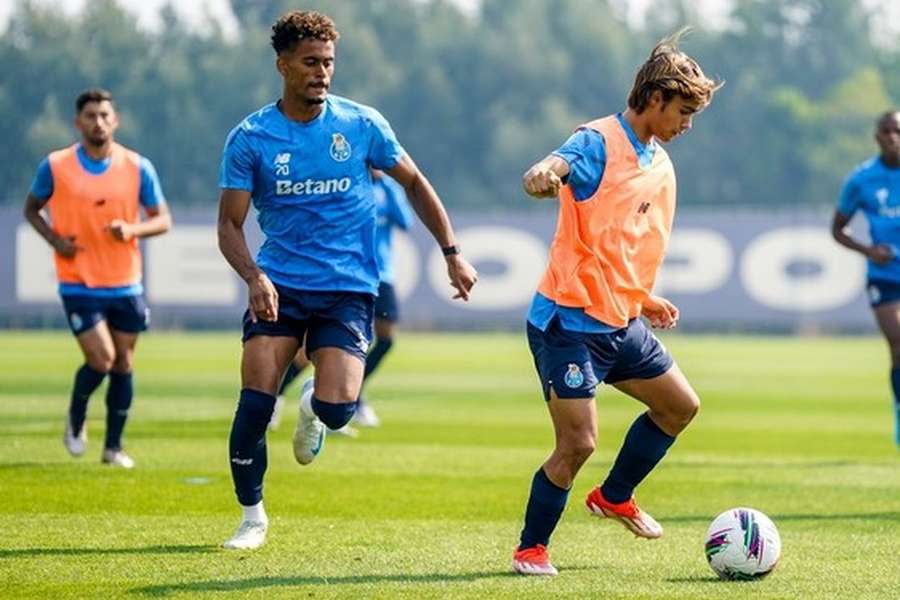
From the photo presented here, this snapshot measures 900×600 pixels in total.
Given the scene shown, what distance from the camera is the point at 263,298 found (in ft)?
30.3

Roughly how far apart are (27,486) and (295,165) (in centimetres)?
373

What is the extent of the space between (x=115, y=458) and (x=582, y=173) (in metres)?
6.03

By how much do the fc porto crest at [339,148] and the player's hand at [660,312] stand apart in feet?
5.28

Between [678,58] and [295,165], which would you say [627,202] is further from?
[295,165]

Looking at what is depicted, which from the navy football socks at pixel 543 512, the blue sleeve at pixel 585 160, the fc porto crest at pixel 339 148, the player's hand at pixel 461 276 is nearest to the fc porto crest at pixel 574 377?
the navy football socks at pixel 543 512

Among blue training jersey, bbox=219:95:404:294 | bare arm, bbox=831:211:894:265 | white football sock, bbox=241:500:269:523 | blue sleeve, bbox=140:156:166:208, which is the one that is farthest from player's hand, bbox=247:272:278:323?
bare arm, bbox=831:211:894:265

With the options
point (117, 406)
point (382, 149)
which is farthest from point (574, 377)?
point (117, 406)

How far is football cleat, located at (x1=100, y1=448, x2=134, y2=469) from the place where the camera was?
45.3 feet

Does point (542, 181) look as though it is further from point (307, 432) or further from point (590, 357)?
point (307, 432)

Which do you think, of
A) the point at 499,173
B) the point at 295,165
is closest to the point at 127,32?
the point at 499,173

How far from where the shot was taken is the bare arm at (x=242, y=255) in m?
9.26

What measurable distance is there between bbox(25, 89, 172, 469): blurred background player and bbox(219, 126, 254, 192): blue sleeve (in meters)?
4.22

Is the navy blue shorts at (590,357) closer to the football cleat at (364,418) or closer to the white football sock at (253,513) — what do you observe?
the white football sock at (253,513)

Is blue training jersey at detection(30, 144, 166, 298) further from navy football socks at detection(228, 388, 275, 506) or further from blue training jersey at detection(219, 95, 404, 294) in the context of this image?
navy football socks at detection(228, 388, 275, 506)
